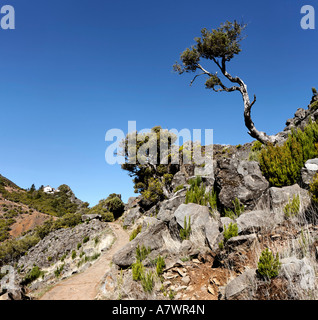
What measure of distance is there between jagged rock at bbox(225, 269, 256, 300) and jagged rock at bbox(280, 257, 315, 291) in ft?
1.82

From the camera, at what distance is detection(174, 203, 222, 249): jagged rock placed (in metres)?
6.13

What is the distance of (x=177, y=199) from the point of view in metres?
11.1

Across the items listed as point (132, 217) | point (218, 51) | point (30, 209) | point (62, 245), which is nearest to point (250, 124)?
point (218, 51)

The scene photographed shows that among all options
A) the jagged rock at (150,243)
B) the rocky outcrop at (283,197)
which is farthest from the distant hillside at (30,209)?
the rocky outcrop at (283,197)

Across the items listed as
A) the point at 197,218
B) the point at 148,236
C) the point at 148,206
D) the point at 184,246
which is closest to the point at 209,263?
the point at 184,246

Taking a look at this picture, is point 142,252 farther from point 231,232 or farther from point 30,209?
point 30,209

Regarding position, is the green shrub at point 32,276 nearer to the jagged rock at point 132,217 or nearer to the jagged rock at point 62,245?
the jagged rock at point 62,245

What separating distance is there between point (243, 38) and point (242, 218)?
15.8 metres

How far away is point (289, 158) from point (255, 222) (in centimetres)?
332

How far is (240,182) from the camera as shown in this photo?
7965 mm

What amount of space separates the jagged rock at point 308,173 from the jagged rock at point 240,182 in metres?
1.28

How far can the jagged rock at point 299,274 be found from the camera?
315 cm
